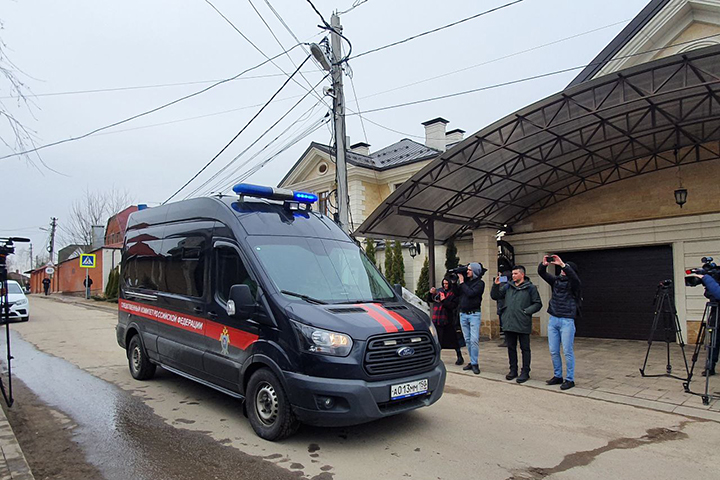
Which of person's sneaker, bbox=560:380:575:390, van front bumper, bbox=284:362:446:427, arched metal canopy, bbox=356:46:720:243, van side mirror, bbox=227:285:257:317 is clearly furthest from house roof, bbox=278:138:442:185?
van front bumper, bbox=284:362:446:427

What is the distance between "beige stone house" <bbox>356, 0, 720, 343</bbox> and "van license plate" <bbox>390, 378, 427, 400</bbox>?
638 centimetres

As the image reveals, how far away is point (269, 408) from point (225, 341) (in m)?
1.00

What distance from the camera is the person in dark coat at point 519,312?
761 centimetres

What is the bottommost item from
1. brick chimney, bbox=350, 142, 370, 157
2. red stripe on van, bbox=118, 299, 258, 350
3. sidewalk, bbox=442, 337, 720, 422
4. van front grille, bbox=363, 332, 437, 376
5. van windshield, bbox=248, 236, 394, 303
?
sidewalk, bbox=442, 337, 720, 422

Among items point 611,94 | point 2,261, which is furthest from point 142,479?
point 611,94

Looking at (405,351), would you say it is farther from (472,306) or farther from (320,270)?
(472,306)

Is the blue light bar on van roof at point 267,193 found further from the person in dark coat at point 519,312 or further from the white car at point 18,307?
the white car at point 18,307

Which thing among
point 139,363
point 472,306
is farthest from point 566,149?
point 139,363

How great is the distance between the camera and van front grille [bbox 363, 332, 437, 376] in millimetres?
4676

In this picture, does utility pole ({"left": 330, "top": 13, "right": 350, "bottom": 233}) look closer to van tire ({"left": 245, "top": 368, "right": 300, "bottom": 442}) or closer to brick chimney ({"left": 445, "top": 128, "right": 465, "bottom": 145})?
van tire ({"left": 245, "top": 368, "right": 300, "bottom": 442})

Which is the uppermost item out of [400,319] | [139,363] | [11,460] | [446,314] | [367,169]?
[367,169]

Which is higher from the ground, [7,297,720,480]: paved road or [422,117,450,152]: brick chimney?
[422,117,450,152]: brick chimney

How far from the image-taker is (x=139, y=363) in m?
7.51

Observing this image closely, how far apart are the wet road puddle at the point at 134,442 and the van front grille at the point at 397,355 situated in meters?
1.18
